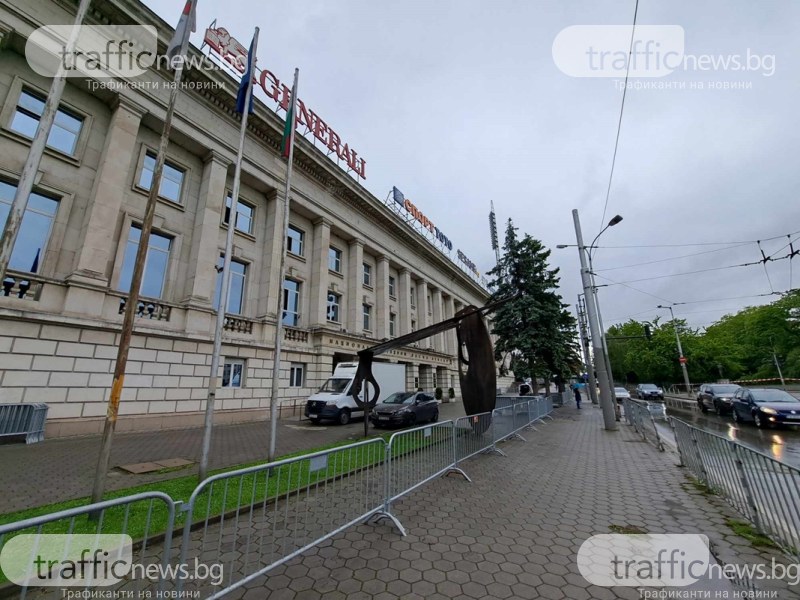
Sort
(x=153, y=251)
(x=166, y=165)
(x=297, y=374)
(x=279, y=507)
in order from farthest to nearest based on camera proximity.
A: (x=297, y=374), (x=166, y=165), (x=153, y=251), (x=279, y=507)

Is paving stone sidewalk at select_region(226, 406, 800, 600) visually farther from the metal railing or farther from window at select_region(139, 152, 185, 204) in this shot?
window at select_region(139, 152, 185, 204)

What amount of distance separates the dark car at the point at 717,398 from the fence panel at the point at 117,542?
861 inches

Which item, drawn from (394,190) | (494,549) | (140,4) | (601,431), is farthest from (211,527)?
(394,190)

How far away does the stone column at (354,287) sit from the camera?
23719mm

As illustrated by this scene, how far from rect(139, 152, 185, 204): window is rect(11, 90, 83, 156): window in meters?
2.25

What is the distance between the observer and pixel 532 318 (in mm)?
22625

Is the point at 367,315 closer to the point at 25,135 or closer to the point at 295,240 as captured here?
the point at 295,240

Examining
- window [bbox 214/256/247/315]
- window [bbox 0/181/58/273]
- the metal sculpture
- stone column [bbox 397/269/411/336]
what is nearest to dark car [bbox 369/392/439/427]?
the metal sculpture

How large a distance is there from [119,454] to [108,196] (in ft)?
30.9

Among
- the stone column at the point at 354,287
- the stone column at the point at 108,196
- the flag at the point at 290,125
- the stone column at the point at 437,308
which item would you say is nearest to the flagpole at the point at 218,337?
the flag at the point at 290,125

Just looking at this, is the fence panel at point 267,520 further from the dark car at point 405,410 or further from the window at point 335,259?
the window at point 335,259

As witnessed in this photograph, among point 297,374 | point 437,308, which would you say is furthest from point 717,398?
point 437,308

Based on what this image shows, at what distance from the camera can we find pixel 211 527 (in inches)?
177

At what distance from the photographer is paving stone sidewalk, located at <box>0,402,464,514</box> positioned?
18.7 feet
